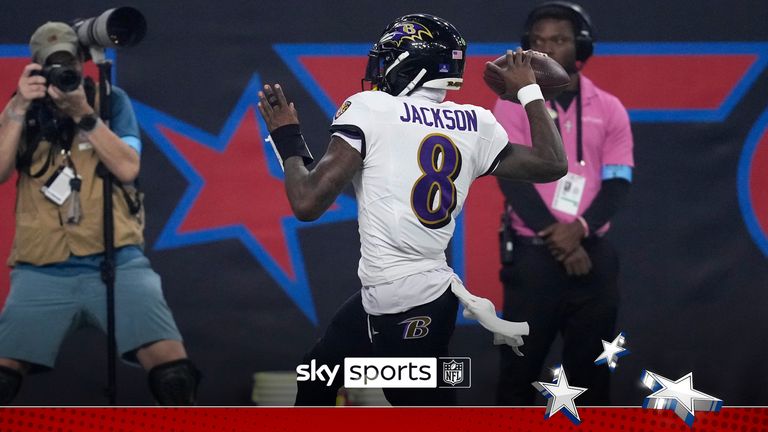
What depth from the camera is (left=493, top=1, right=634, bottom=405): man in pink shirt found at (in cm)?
521

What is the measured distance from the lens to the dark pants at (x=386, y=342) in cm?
428

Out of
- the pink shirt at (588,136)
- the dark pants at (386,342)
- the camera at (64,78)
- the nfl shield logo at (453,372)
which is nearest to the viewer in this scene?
the dark pants at (386,342)

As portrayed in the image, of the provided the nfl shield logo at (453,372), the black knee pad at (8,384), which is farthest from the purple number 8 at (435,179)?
the black knee pad at (8,384)

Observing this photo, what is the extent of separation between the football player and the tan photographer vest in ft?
3.55

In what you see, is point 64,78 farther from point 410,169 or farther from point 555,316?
point 555,316

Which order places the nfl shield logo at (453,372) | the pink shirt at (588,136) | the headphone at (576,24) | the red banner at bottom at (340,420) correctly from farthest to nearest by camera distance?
1. the headphone at (576,24)
2. the pink shirt at (588,136)
3. the nfl shield logo at (453,372)
4. the red banner at bottom at (340,420)

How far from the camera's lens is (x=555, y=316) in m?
5.24

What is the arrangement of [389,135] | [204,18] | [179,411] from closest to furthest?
[389,135] < [179,411] < [204,18]

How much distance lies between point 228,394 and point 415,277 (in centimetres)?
165

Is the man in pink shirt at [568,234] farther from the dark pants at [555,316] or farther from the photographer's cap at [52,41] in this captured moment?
the photographer's cap at [52,41]

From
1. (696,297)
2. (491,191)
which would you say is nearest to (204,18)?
(491,191)

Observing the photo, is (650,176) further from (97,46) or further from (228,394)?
(97,46)

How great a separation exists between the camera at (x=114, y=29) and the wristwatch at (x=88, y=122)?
0.96ft

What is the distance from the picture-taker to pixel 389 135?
416 cm
